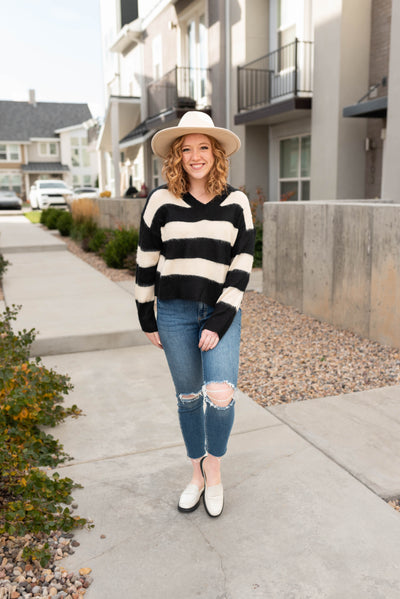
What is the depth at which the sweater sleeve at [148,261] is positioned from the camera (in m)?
2.71

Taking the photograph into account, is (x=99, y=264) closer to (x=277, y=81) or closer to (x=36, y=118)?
(x=277, y=81)

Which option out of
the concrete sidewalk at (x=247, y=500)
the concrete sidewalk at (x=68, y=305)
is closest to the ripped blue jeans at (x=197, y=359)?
the concrete sidewalk at (x=247, y=500)

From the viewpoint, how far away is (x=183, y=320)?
8.87ft

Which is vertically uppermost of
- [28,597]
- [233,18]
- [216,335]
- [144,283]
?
[233,18]

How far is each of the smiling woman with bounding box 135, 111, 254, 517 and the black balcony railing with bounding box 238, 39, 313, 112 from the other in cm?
942

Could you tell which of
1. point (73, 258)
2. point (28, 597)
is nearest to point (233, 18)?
point (73, 258)

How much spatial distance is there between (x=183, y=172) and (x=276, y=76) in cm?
1121

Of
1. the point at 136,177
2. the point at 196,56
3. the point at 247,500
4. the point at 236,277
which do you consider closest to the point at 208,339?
the point at 236,277

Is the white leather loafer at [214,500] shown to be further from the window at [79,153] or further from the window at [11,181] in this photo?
the window at [79,153]

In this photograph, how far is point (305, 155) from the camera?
12.5 meters

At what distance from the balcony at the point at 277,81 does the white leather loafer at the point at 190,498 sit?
9.68 m

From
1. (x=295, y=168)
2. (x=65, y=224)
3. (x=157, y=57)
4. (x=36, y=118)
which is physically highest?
(x=36, y=118)

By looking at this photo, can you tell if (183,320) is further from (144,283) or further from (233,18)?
(233,18)

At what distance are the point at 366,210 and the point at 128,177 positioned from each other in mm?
20237
